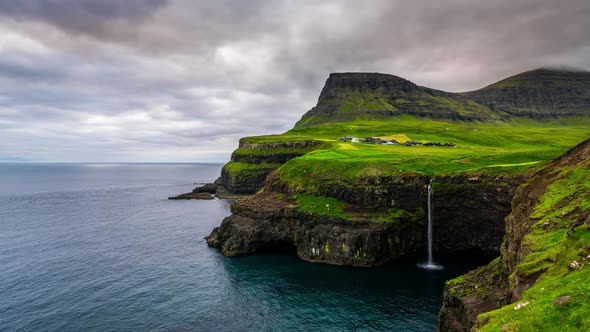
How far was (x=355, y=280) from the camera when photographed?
55.0 metres

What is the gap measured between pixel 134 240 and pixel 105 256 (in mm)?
13449

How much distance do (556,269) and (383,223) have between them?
45522 millimetres

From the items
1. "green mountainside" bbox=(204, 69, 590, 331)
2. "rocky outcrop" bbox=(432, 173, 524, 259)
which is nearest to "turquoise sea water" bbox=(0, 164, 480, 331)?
"green mountainside" bbox=(204, 69, 590, 331)

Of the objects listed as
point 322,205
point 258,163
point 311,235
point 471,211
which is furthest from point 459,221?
point 258,163

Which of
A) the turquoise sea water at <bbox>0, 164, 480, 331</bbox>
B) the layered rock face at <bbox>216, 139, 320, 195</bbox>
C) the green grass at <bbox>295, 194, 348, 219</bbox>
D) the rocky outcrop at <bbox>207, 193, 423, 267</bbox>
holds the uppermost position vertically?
the layered rock face at <bbox>216, 139, 320, 195</bbox>

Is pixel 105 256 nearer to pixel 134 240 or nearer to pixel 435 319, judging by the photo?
pixel 134 240

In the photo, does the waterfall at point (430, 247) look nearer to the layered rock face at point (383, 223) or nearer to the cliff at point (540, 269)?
the layered rock face at point (383, 223)

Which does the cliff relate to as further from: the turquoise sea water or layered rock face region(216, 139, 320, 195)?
layered rock face region(216, 139, 320, 195)

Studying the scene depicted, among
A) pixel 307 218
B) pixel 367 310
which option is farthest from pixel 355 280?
pixel 307 218

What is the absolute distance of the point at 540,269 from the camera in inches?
810

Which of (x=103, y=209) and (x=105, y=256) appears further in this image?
(x=103, y=209)

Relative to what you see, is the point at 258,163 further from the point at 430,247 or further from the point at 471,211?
the point at 471,211

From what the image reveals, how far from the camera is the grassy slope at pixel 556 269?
1480 centimetres

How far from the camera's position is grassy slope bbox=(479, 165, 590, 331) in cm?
1480
